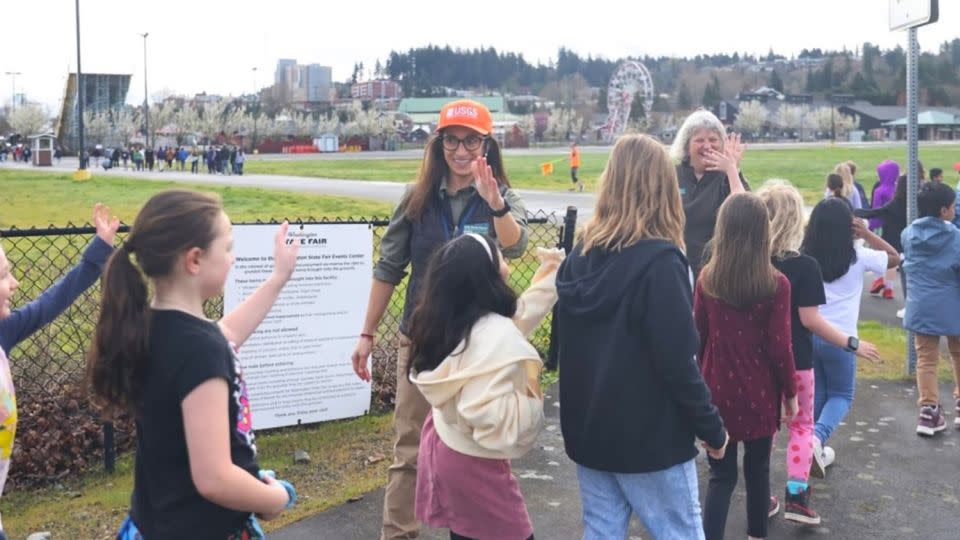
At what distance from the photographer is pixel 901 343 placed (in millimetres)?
8945

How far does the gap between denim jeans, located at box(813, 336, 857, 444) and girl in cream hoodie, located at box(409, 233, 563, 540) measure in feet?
8.22

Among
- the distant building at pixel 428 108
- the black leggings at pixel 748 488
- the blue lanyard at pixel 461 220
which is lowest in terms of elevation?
the black leggings at pixel 748 488

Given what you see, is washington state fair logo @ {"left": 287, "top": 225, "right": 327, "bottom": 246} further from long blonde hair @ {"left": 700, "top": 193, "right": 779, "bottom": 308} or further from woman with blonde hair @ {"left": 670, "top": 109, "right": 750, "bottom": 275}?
long blonde hair @ {"left": 700, "top": 193, "right": 779, "bottom": 308}

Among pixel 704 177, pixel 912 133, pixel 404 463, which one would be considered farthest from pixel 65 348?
pixel 912 133

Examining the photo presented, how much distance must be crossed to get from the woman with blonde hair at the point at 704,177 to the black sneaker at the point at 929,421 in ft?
6.85

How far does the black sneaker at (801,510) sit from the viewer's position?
461 centimetres

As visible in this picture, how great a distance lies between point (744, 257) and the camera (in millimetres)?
3990

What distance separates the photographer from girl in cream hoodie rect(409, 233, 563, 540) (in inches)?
123

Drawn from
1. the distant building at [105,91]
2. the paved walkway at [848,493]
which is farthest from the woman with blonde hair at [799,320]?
the distant building at [105,91]

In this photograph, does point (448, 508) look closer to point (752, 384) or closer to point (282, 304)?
point (752, 384)

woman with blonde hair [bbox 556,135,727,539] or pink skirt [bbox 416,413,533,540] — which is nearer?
woman with blonde hair [bbox 556,135,727,539]

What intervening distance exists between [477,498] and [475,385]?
1.32 ft

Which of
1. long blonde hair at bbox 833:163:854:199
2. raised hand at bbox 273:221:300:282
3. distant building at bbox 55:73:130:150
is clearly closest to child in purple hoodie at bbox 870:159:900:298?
long blonde hair at bbox 833:163:854:199

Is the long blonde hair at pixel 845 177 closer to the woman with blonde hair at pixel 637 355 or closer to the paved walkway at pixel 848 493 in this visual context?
the paved walkway at pixel 848 493
